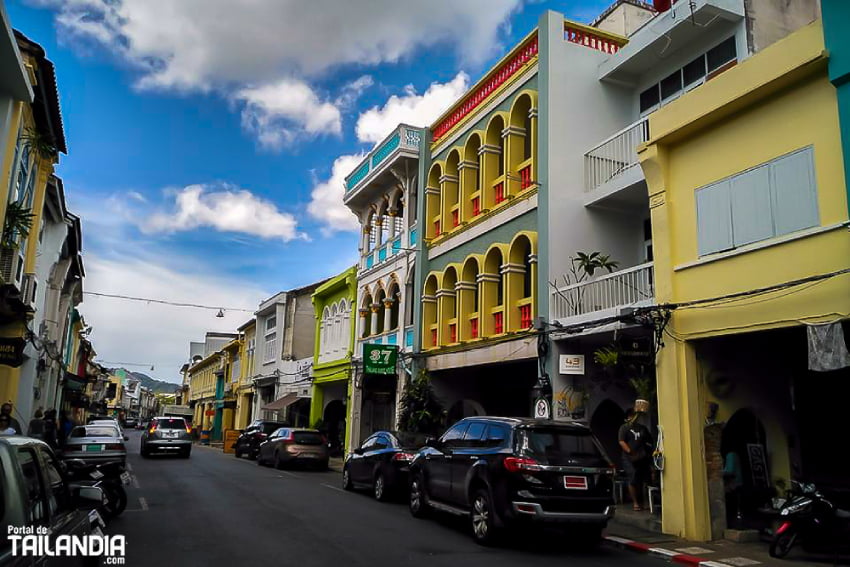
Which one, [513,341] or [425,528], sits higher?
[513,341]

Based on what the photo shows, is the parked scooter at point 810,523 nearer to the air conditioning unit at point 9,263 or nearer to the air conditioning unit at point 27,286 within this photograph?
the air conditioning unit at point 9,263

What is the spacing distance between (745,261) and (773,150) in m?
1.73

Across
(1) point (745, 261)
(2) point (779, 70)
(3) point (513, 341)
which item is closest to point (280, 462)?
(3) point (513, 341)

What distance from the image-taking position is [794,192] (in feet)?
32.8

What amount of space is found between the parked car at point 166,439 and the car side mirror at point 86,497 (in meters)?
23.4

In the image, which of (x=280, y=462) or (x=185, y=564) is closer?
(x=185, y=564)

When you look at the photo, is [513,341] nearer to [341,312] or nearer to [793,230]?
[793,230]

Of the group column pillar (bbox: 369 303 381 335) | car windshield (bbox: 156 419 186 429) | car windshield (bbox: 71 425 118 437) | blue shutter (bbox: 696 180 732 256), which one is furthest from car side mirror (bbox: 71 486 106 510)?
car windshield (bbox: 156 419 186 429)

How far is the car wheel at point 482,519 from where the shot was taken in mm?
9539

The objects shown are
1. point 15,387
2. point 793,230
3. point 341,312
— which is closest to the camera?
point 793,230

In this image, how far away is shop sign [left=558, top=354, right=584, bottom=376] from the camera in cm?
1434

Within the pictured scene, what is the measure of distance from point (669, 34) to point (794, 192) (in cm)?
643

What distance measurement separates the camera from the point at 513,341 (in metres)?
16.5

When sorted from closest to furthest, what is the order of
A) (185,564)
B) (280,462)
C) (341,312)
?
(185,564) < (280,462) < (341,312)
